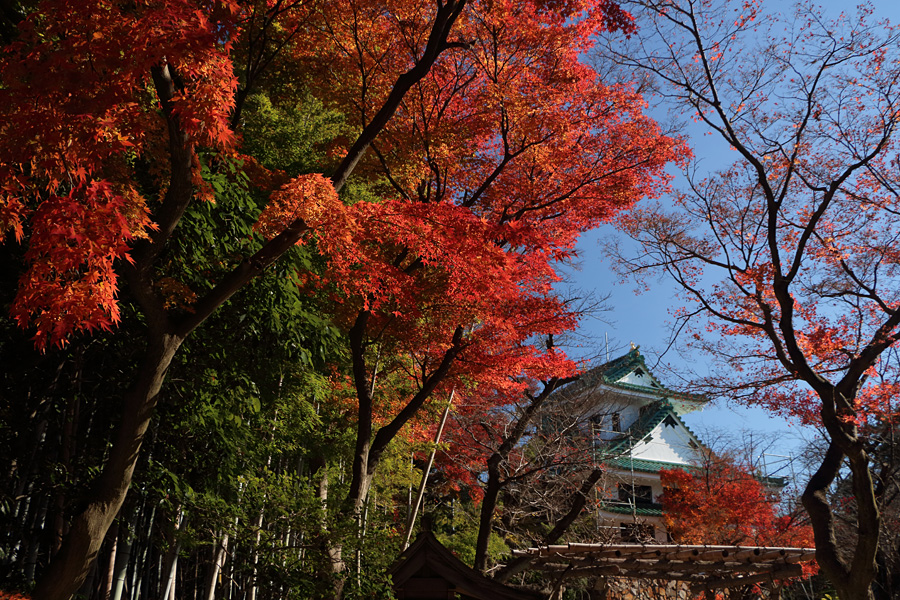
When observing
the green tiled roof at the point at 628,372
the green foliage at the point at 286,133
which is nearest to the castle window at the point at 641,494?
the green tiled roof at the point at 628,372

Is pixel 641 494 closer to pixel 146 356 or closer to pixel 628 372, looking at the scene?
pixel 628 372

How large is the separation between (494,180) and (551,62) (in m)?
1.64

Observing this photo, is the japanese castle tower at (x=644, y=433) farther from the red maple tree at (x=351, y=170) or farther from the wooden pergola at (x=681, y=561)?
the red maple tree at (x=351, y=170)

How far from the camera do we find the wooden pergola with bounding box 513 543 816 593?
7.53 m

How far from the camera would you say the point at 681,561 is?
7.90m

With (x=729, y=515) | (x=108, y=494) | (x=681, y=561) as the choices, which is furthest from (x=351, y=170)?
(x=729, y=515)

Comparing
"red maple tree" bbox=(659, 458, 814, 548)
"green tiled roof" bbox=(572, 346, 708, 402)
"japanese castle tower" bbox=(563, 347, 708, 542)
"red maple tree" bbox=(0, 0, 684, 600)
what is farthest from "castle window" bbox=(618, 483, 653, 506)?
"red maple tree" bbox=(0, 0, 684, 600)

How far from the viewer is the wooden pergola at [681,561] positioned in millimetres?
7531

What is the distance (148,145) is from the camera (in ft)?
17.1

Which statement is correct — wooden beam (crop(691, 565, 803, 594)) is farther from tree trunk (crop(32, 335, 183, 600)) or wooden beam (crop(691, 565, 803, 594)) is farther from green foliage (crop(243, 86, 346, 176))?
green foliage (crop(243, 86, 346, 176))

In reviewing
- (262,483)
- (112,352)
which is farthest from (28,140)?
(262,483)

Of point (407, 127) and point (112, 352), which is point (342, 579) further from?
point (407, 127)

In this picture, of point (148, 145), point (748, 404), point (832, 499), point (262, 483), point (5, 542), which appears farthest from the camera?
point (832, 499)

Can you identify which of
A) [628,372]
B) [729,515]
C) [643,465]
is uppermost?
[628,372]
